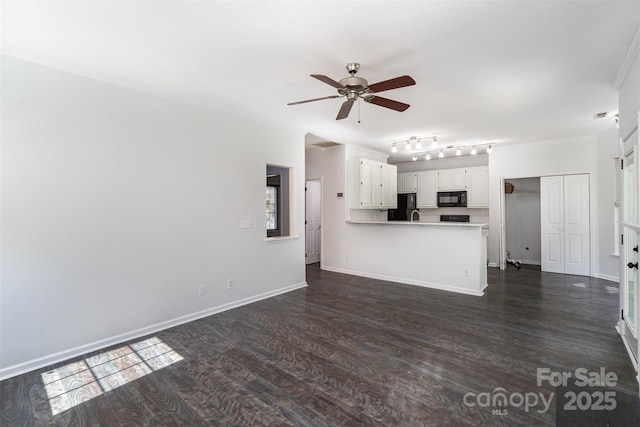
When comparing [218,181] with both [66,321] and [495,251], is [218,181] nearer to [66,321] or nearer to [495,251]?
[66,321]

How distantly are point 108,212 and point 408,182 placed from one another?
6876 millimetres

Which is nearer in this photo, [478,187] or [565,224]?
[565,224]

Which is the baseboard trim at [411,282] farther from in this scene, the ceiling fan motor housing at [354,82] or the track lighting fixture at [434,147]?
the ceiling fan motor housing at [354,82]

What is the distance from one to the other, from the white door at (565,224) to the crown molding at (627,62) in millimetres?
3286

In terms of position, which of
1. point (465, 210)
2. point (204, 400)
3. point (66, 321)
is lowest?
point (204, 400)

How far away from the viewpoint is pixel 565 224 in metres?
5.96

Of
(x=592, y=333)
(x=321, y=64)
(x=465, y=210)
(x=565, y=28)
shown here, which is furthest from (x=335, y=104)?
(x=465, y=210)

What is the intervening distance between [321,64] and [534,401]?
314cm

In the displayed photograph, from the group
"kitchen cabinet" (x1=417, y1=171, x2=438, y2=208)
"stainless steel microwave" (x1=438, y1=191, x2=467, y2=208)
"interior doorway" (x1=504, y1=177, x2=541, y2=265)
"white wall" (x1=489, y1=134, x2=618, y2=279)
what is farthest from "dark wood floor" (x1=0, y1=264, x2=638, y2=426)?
"kitchen cabinet" (x1=417, y1=171, x2=438, y2=208)

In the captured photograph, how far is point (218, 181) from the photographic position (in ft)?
13.0

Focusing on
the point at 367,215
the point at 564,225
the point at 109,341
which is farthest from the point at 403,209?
the point at 109,341

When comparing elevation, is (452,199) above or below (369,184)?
below

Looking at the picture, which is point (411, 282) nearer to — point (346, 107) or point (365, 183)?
point (365, 183)

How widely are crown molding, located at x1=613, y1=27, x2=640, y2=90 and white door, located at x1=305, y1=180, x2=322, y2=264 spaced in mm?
5308
